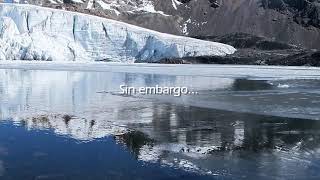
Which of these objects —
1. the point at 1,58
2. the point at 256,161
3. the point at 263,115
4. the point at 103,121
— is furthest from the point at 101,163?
the point at 1,58

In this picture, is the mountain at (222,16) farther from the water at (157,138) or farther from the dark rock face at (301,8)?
the water at (157,138)

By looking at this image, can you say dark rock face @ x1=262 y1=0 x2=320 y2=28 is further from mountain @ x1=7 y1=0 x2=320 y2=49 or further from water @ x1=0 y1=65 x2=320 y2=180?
water @ x1=0 y1=65 x2=320 y2=180

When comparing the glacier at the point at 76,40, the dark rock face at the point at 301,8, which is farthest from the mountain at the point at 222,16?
the glacier at the point at 76,40

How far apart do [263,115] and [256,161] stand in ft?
20.0

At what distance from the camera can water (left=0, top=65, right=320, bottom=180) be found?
26.0 ft

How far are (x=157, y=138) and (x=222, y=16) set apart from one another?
568 ft

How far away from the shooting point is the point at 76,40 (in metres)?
73.5

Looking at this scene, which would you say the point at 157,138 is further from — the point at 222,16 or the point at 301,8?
the point at 222,16

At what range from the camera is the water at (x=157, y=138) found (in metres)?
7.93

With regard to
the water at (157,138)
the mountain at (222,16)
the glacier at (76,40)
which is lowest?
the water at (157,138)

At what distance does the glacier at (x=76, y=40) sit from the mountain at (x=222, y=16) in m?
85.6

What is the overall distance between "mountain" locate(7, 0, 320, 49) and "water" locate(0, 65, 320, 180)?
146 metres

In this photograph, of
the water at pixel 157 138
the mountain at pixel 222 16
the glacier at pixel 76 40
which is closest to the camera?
the water at pixel 157 138

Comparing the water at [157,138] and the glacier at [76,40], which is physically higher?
the glacier at [76,40]
